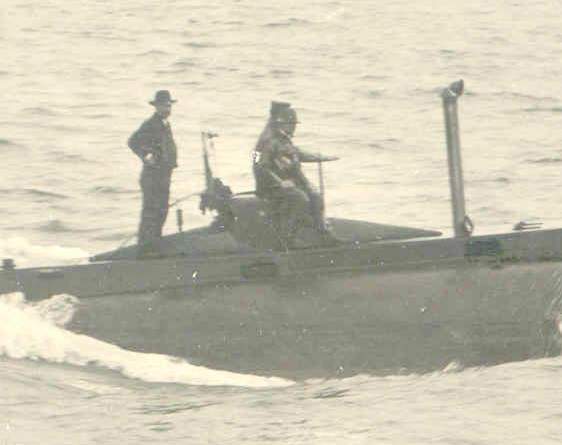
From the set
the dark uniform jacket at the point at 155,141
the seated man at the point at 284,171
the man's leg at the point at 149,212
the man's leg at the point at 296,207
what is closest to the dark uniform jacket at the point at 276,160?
the seated man at the point at 284,171

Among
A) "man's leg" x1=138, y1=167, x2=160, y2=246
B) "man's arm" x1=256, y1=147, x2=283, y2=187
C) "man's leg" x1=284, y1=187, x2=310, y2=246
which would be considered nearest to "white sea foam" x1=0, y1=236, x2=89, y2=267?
"man's leg" x1=138, y1=167, x2=160, y2=246

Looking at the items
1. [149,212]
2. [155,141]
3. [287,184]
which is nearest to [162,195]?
[149,212]

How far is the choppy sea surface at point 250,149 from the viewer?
45.5 ft

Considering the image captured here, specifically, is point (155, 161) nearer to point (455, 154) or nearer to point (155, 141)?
point (155, 141)

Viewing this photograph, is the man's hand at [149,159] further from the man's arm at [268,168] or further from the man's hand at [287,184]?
the man's hand at [287,184]

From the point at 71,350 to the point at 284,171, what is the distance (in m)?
2.97

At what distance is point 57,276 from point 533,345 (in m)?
5.09

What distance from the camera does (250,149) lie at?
29562mm

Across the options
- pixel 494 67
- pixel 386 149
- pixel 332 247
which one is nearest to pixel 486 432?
pixel 332 247

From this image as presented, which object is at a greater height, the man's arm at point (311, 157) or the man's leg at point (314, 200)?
the man's arm at point (311, 157)

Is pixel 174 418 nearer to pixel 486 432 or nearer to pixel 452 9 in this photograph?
pixel 486 432

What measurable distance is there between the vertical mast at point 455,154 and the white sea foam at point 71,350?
2.36m

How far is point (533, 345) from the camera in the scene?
15250 millimetres

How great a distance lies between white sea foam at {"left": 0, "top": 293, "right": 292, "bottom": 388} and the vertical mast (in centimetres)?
236
